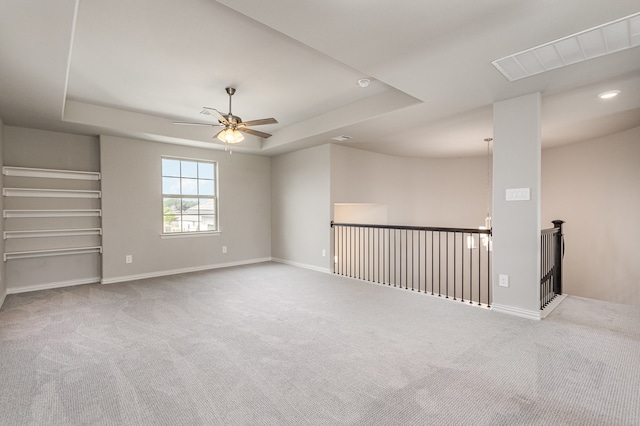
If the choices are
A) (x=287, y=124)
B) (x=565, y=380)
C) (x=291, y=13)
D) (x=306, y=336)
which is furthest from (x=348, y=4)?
(x=287, y=124)

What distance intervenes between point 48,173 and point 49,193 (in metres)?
0.30

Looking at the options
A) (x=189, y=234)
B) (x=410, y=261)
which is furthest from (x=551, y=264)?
(x=189, y=234)

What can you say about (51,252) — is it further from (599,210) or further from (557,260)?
(599,210)

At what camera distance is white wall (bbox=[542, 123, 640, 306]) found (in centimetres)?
464

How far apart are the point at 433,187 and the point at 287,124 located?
411 centimetres

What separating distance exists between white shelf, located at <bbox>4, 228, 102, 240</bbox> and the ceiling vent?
5.83 m

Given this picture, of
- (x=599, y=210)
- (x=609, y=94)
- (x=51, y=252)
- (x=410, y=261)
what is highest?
(x=609, y=94)

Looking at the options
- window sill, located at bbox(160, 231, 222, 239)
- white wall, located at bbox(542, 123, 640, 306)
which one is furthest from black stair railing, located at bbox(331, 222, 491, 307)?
window sill, located at bbox(160, 231, 222, 239)

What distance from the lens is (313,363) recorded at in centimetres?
231

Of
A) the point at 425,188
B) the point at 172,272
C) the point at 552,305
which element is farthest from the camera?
the point at 425,188

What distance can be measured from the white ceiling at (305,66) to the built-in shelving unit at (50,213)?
77 centimetres

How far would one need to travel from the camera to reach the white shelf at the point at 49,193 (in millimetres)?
4273

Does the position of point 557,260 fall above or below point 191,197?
below

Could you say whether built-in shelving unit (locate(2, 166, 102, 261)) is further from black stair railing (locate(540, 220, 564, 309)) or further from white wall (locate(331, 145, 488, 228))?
black stair railing (locate(540, 220, 564, 309))
